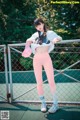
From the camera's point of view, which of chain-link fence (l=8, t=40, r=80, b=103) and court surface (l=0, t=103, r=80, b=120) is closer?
court surface (l=0, t=103, r=80, b=120)

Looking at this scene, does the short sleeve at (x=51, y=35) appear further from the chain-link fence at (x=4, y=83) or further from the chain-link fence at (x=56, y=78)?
the chain-link fence at (x=4, y=83)

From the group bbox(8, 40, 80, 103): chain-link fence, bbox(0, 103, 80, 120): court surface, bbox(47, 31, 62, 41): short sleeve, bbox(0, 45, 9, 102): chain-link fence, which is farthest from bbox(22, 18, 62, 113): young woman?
bbox(0, 45, 9, 102): chain-link fence

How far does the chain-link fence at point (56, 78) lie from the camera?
5215 millimetres

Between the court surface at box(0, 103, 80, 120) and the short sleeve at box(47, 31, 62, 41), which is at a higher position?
the short sleeve at box(47, 31, 62, 41)

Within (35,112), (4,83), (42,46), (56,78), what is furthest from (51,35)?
(56,78)

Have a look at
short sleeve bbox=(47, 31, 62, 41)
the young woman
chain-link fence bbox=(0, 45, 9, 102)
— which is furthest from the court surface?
short sleeve bbox=(47, 31, 62, 41)

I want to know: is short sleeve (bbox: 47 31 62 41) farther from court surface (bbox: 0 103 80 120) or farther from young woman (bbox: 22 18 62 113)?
court surface (bbox: 0 103 80 120)

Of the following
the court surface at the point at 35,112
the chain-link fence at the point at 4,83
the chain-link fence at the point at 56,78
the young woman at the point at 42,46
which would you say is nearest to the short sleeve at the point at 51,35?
the young woman at the point at 42,46

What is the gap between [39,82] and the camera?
14.7 feet

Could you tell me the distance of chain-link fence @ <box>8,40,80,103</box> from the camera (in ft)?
17.1

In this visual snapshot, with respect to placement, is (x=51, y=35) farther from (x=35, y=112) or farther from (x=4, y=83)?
(x=4, y=83)

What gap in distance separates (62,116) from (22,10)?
10833 mm

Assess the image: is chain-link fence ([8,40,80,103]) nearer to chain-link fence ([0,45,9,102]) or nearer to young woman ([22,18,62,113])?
chain-link fence ([0,45,9,102])

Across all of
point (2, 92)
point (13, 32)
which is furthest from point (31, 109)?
point (13, 32)
